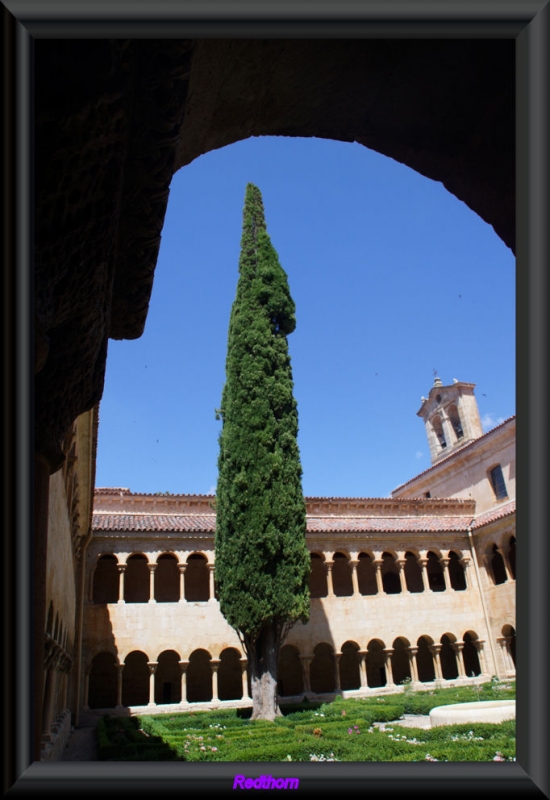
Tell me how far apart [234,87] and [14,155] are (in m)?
1.73

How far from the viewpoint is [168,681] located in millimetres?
20969

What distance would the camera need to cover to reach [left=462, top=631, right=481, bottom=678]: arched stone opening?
953 inches

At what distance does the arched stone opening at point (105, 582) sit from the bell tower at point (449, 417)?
19.2 m

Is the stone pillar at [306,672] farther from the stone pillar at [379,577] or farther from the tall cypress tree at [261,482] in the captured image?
the stone pillar at [379,577]

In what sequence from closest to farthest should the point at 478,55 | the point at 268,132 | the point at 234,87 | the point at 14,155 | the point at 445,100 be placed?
1. the point at 14,155
2. the point at 478,55
3. the point at 445,100
4. the point at 234,87
5. the point at 268,132

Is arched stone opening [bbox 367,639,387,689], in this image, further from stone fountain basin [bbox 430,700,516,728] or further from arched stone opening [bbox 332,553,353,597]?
stone fountain basin [bbox 430,700,516,728]

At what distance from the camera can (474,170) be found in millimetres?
2707

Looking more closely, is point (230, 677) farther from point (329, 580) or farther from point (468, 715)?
point (468, 715)

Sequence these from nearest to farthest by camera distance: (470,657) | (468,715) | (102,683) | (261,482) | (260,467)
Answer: (468,715)
(261,482)
(260,467)
(102,683)
(470,657)

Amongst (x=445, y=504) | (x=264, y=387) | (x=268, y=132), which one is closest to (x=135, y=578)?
(x=264, y=387)

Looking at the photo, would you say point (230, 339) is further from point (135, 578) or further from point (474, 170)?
point (474, 170)

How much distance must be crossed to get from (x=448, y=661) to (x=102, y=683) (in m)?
14.4

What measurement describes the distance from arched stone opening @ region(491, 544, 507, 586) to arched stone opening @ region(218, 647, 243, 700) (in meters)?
11.3
